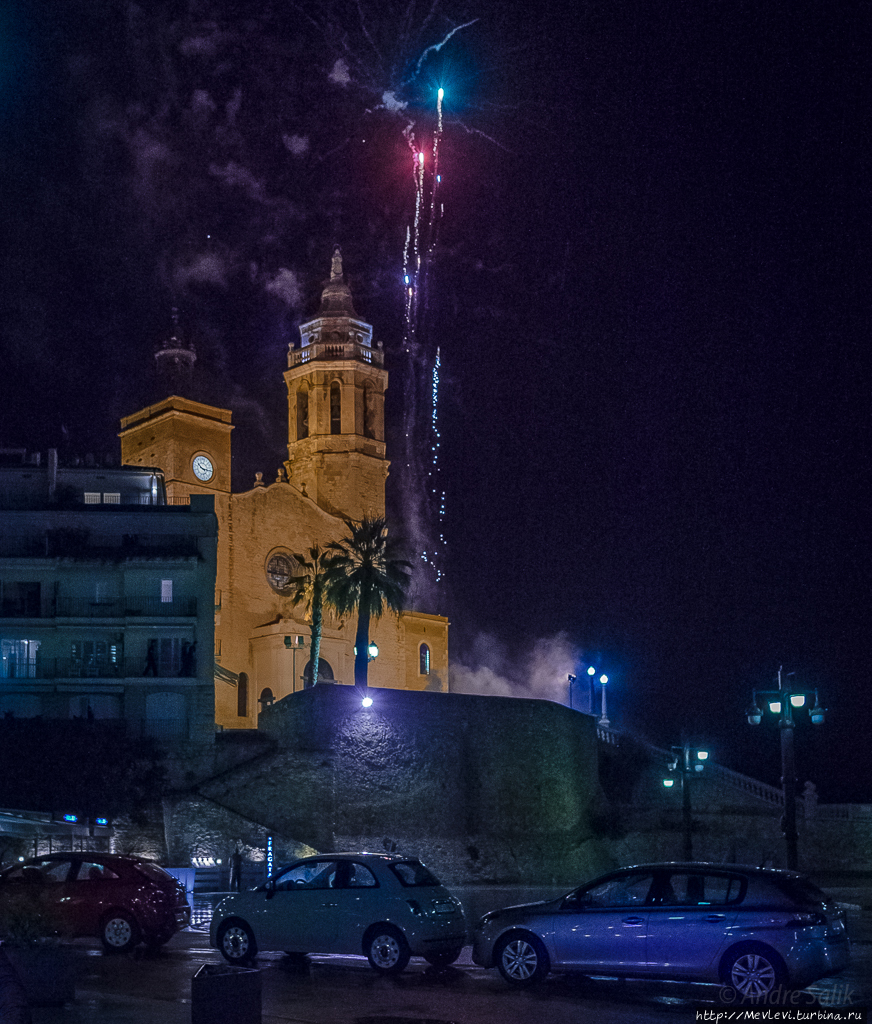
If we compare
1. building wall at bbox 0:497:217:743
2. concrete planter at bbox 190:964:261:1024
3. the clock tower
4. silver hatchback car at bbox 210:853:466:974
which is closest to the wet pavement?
silver hatchback car at bbox 210:853:466:974

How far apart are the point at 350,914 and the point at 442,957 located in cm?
130

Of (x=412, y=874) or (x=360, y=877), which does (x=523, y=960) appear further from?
(x=360, y=877)

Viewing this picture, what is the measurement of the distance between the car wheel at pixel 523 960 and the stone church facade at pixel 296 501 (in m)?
43.1

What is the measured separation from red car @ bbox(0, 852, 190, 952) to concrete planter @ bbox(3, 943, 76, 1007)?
5.51 m

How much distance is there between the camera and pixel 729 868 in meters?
15.4

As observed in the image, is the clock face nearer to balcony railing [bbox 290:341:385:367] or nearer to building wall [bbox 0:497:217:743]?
balcony railing [bbox 290:341:385:367]

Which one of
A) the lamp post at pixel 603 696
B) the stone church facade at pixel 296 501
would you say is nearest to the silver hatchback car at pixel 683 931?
the lamp post at pixel 603 696

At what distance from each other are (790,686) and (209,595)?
26535 millimetres

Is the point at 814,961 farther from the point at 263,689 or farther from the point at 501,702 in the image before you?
the point at 263,689

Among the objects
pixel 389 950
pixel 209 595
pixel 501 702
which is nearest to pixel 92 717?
pixel 209 595

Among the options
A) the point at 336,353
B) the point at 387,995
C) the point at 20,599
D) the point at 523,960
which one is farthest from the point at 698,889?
the point at 336,353

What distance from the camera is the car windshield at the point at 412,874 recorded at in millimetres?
17359

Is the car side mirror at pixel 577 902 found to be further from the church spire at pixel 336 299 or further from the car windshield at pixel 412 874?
the church spire at pixel 336 299

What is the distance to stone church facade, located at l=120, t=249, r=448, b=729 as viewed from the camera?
2393 inches
